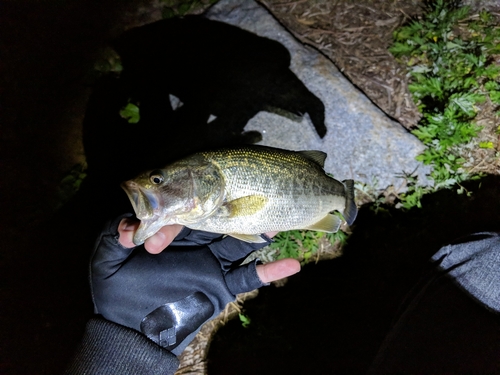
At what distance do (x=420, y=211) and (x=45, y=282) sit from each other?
5703 millimetres

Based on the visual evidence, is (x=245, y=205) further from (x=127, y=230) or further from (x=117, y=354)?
(x=117, y=354)

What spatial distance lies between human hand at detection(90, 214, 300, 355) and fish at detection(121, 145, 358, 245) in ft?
1.18

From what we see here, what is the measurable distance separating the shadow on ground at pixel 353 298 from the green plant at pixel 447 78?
1.19ft

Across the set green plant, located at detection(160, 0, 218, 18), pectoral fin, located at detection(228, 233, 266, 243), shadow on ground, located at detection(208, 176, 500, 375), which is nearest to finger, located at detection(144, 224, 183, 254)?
pectoral fin, located at detection(228, 233, 266, 243)

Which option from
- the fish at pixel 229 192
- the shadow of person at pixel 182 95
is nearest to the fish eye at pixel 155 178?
the fish at pixel 229 192

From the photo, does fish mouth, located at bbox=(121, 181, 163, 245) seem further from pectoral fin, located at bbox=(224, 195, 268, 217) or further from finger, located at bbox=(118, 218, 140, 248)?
pectoral fin, located at bbox=(224, 195, 268, 217)

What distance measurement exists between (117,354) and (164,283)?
2.64 ft

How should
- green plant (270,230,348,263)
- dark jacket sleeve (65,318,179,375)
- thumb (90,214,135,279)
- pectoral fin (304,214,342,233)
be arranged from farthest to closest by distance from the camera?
1. green plant (270,230,348,263)
2. pectoral fin (304,214,342,233)
3. thumb (90,214,135,279)
4. dark jacket sleeve (65,318,179,375)

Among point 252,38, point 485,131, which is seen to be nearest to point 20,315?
point 252,38

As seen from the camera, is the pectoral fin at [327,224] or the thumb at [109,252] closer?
the thumb at [109,252]

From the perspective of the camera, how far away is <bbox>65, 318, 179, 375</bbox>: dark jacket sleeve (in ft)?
11.4

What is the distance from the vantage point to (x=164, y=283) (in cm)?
384

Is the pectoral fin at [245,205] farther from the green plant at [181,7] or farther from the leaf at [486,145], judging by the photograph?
the green plant at [181,7]

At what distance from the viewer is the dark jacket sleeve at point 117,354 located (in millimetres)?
3488
